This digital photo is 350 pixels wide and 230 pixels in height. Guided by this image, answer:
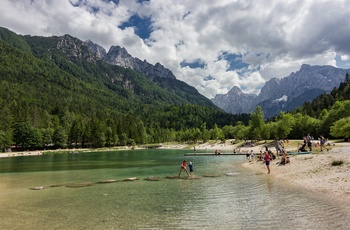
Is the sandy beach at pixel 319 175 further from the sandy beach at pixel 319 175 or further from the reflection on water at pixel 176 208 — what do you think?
the reflection on water at pixel 176 208

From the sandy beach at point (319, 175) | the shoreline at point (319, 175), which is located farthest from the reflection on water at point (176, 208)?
the sandy beach at point (319, 175)

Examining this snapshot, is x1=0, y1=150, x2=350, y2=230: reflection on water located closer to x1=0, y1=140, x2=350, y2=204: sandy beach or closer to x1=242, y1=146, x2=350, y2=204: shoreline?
x1=242, y1=146, x2=350, y2=204: shoreline

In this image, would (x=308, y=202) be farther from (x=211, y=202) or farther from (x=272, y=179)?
(x=272, y=179)

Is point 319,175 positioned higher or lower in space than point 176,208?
higher

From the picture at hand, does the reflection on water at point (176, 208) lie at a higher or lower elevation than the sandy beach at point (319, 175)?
lower

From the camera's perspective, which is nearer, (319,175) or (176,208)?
(176,208)

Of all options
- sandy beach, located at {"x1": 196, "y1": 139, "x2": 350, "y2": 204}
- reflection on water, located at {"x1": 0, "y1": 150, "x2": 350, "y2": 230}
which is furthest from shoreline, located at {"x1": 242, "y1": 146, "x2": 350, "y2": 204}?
reflection on water, located at {"x1": 0, "y1": 150, "x2": 350, "y2": 230}

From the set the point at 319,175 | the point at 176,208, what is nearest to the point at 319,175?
the point at 319,175

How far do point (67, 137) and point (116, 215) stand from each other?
166m

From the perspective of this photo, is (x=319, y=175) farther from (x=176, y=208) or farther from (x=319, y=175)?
(x=176, y=208)

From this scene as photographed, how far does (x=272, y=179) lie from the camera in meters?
37.8

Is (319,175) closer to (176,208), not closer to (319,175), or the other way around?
(319,175)

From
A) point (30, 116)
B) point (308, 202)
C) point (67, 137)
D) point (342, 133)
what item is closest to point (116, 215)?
point (308, 202)

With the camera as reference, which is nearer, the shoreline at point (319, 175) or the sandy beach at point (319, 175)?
the shoreline at point (319, 175)
